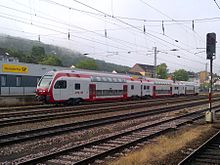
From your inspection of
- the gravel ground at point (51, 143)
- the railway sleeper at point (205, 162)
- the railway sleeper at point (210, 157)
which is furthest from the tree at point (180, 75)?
the railway sleeper at point (205, 162)

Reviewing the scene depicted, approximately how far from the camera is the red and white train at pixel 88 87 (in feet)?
96.8

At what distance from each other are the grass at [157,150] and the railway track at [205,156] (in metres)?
0.82

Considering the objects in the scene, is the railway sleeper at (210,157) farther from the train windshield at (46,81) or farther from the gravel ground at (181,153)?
the train windshield at (46,81)

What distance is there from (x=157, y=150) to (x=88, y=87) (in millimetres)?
23383

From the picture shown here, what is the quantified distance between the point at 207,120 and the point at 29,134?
10.5m

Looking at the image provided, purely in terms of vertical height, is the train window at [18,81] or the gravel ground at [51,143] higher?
the train window at [18,81]

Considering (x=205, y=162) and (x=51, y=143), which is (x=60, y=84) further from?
(x=205, y=162)

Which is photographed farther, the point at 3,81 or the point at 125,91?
the point at 125,91

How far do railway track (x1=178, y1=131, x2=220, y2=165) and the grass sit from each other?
2.68 ft

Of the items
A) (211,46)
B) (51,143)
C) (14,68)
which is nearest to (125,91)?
(14,68)

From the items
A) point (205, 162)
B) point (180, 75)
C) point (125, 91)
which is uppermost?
point (180, 75)

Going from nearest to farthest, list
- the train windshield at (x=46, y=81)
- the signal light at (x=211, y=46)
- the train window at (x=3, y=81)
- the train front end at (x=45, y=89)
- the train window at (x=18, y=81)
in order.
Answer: the signal light at (x=211, y=46)
the train front end at (x=45, y=89)
the train windshield at (x=46, y=81)
the train window at (x=3, y=81)
the train window at (x=18, y=81)

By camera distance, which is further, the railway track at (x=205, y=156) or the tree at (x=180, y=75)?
the tree at (x=180, y=75)

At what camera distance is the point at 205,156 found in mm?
10180
